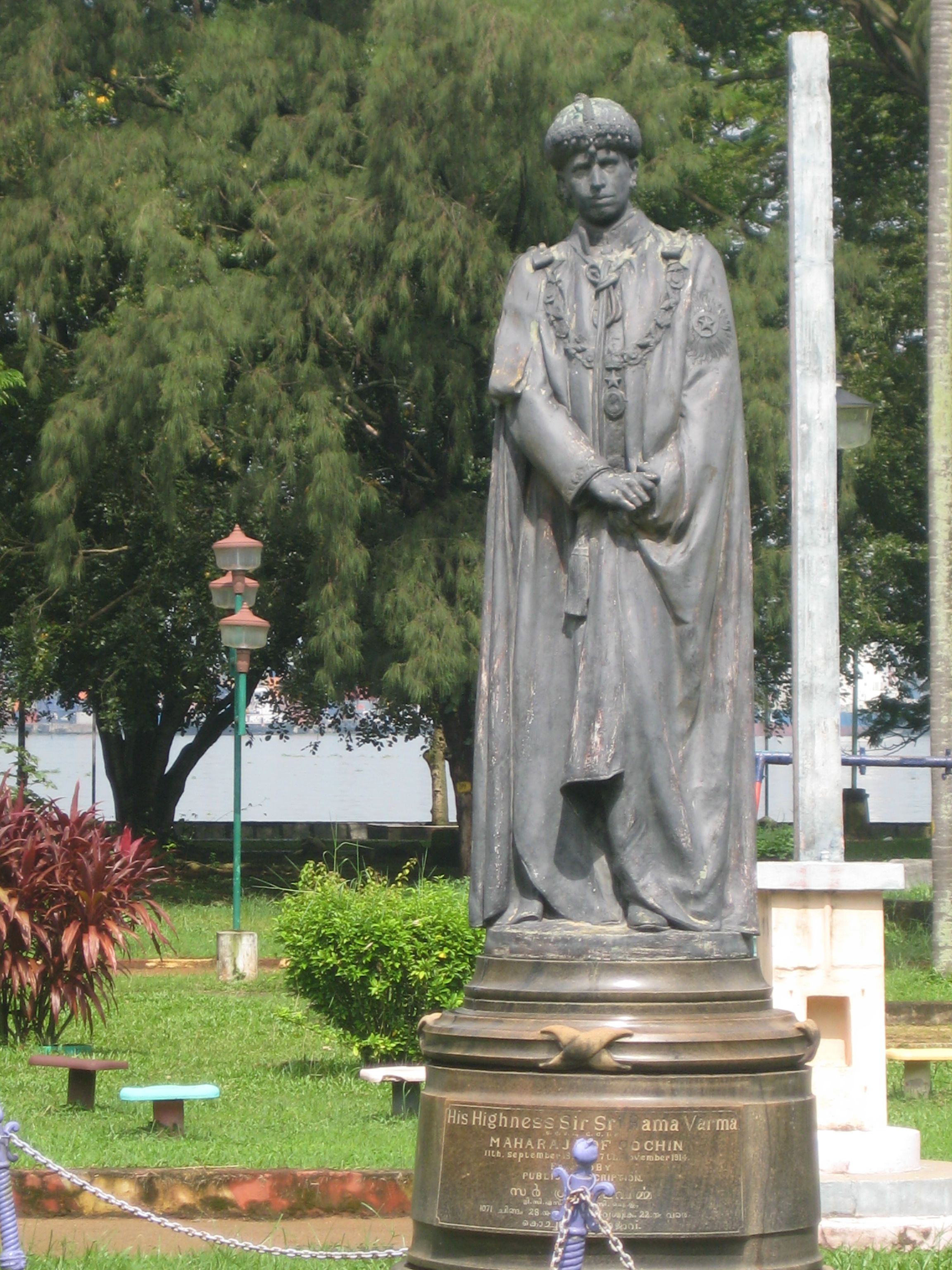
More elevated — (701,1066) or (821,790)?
(821,790)

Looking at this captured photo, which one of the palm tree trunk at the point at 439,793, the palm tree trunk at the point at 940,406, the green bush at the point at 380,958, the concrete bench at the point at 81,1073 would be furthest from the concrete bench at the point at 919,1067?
the palm tree trunk at the point at 439,793

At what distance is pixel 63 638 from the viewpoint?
28922mm

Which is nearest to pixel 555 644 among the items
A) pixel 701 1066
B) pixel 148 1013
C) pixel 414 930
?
pixel 701 1066

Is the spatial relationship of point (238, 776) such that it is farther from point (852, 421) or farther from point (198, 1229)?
point (198, 1229)

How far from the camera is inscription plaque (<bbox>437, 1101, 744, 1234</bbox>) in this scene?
5.26 metres

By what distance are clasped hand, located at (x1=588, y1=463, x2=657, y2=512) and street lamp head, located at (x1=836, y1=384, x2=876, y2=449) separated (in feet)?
28.1

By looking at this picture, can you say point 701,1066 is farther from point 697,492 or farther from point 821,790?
point 821,790

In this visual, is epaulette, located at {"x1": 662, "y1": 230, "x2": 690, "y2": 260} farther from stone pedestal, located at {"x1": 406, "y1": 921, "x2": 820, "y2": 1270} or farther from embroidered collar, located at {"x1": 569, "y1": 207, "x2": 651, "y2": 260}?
stone pedestal, located at {"x1": 406, "y1": 921, "x2": 820, "y2": 1270}

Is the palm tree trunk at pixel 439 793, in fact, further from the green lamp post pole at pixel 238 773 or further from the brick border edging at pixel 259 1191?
the brick border edging at pixel 259 1191

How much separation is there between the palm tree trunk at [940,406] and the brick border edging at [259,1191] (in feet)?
38.1

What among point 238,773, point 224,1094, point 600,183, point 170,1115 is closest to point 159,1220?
point 600,183

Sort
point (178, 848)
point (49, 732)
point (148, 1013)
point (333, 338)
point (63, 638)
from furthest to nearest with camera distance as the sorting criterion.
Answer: point (49, 732) < point (178, 848) < point (63, 638) < point (333, 338) < point (148, 1013)

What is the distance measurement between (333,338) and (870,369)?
8.03 m

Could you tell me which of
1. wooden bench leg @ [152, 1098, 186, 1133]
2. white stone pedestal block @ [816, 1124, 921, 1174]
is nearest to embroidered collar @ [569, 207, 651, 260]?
white stone pedestal block @ [816, 1124, 921, 1174]
